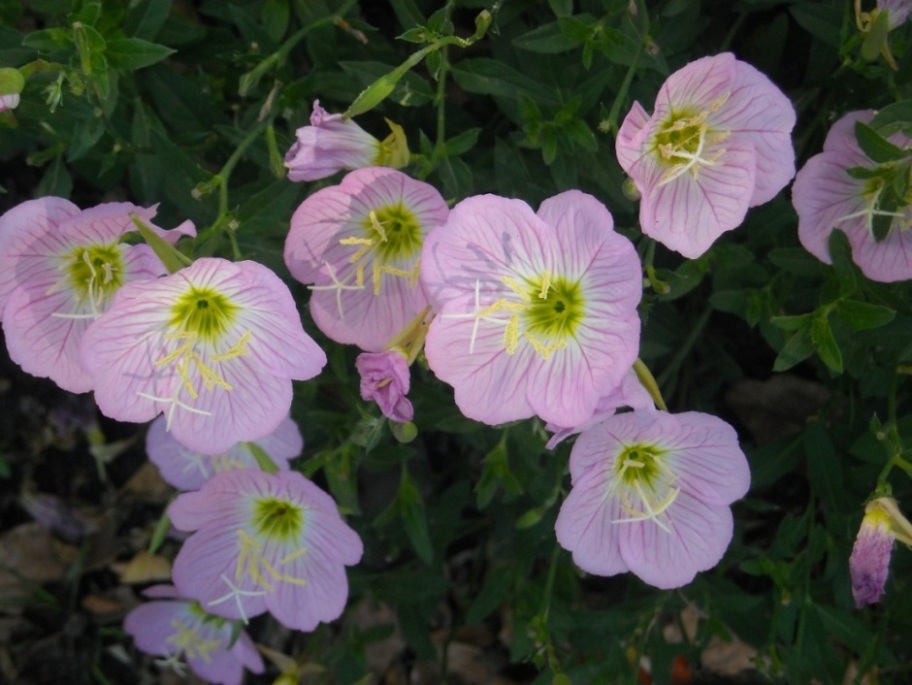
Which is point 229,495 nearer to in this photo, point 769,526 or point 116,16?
point 116,16

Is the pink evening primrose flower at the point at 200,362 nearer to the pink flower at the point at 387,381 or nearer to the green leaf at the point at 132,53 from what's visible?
the pink flower at the point at 387,381

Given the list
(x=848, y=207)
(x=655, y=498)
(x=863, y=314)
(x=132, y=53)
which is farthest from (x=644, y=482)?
(x=132, y=53)

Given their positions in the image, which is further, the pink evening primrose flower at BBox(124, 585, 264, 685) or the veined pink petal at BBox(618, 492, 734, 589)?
the pink evening primrose flower at BBox(124, 585, 264, 685)

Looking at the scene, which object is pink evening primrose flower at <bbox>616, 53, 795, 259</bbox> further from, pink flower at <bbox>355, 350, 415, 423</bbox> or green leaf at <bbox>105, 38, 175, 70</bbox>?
green leaf at <bbox>105, 38, 175, 70</bbox>

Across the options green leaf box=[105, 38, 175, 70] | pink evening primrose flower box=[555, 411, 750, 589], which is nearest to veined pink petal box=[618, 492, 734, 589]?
pink evening primrose flower box=[555, 411, 750, 589]

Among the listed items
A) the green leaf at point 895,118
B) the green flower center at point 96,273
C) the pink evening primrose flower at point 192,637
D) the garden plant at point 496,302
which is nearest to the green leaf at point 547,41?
the garden plant at point 496,302
